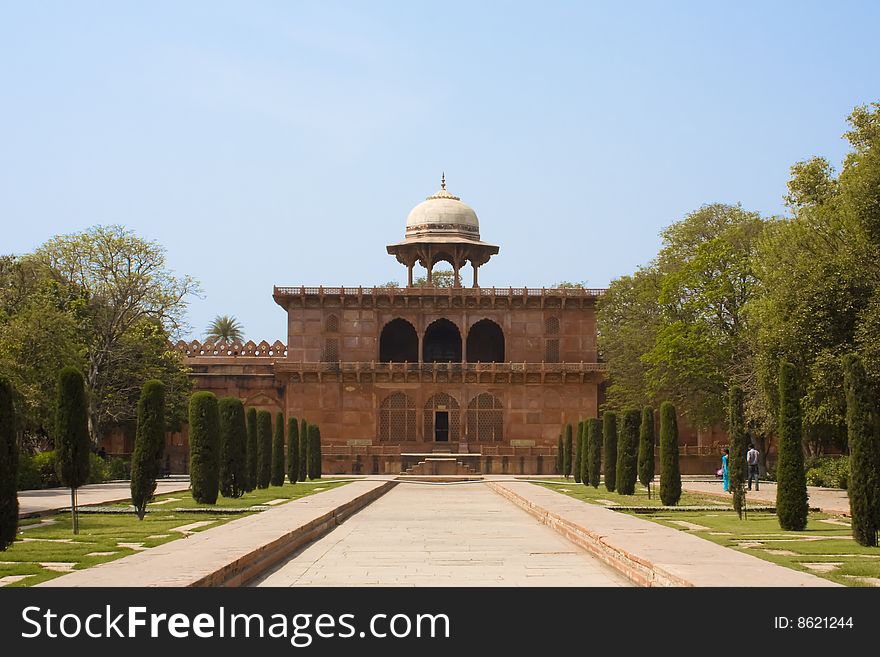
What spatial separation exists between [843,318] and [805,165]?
29.4 ft

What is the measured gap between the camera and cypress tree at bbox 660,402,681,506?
83.4ft

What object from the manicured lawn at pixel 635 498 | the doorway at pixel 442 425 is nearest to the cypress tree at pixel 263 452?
the manicured lawn at pixel 635 498

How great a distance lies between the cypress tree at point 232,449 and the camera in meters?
27.6

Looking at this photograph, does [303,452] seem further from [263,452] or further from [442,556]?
[442,556]

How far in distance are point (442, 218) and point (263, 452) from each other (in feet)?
94.1

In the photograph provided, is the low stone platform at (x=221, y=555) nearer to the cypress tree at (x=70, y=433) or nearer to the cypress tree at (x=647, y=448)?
the cypress tree at (x=70, y=433)

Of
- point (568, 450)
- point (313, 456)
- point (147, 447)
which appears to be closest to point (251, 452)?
point (147, 447)

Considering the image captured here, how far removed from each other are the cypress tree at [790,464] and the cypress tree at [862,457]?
230cm

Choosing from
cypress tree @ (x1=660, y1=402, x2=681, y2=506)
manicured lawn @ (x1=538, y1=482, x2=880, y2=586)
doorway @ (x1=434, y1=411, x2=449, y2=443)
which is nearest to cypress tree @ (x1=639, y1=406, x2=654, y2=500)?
cypress tree @ (x1=660, y1=402, x2=681, y2=506)

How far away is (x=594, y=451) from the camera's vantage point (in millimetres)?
36688
